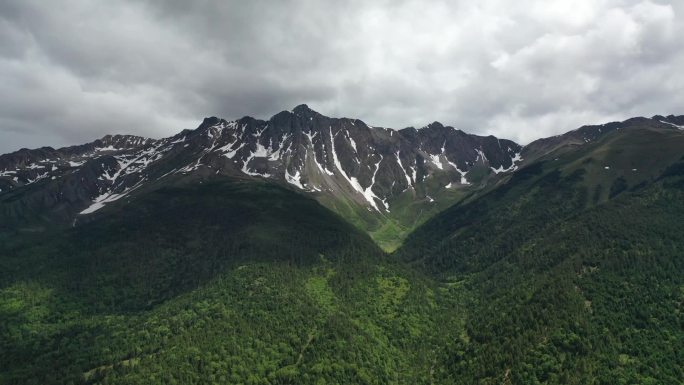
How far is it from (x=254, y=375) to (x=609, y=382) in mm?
134131

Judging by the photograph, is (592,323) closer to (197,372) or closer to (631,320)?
(631,320)

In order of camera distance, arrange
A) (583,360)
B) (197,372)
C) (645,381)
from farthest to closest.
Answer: (197,372) < (583,360) < (645,381)

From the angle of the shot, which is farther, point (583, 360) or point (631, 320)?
point (631, 320)

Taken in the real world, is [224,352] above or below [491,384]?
above

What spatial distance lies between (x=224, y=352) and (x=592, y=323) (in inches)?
6105

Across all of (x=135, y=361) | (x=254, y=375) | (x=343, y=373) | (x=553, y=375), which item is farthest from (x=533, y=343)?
(x=135, y=361)

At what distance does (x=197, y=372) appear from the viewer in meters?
188

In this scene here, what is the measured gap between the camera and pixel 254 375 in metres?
190

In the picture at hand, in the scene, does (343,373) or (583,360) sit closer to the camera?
(583,360)

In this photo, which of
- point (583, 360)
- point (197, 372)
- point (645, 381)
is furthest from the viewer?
point (197, 372)

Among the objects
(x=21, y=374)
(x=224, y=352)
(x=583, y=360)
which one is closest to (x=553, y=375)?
(x=583, y=360)

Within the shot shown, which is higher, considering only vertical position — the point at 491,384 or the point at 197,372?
the point at 197,372

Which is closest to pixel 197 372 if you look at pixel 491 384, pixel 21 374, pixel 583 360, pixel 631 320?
pixel 21 374

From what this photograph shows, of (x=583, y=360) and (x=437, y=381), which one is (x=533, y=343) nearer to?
(x=583, y=360)
